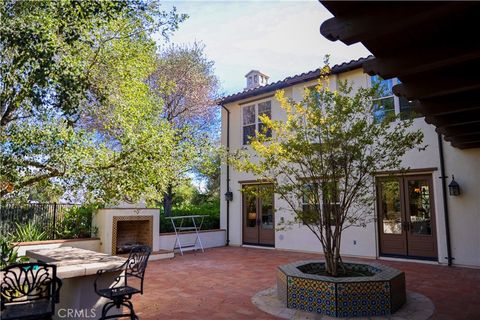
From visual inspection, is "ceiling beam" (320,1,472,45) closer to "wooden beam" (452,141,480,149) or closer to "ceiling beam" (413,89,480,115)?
"ceiling beam" (413,89,480,115)

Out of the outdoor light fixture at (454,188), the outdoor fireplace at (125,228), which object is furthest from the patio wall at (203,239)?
the outdoor light fixture at (454,188)

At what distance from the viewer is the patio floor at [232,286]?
4.78 meters

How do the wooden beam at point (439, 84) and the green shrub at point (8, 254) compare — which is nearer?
the wooden beam at point (439, 84)

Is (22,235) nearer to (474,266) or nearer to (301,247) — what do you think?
(301,247)

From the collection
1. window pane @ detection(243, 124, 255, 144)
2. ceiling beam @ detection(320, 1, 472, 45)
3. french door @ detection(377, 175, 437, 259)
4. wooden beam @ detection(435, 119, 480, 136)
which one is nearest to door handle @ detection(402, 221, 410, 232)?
french door @ detection(377, 175, 437, 259)

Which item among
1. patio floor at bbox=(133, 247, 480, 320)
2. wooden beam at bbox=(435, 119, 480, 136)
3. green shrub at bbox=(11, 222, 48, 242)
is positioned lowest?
patio floor at bbox=(133, 247, 480, 320)

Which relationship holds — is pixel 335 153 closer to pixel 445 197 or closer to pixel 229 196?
pixel 445 197

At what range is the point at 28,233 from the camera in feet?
27.4

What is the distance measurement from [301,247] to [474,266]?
466 centimetres

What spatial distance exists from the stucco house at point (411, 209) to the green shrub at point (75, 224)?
219 inches

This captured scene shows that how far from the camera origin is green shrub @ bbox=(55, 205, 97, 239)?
29.8ft

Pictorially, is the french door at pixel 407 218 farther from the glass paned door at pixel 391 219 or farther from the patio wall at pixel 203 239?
the patio wall at pixel 203 239

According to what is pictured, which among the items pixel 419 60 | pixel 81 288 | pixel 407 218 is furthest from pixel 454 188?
pixel 81 288

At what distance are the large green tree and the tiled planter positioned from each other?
302cm
